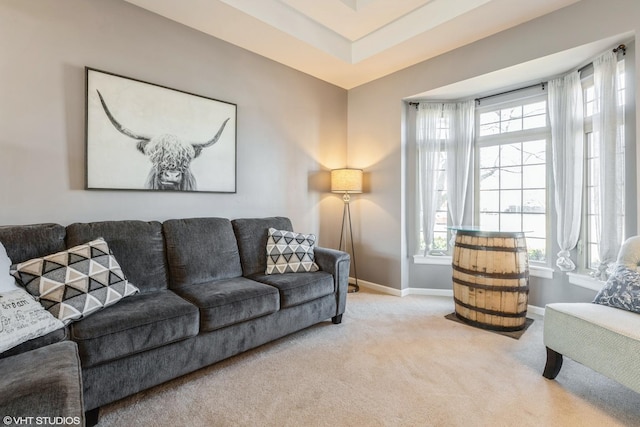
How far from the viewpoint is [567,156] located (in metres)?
2.71

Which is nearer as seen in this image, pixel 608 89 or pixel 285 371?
pixel 285 371

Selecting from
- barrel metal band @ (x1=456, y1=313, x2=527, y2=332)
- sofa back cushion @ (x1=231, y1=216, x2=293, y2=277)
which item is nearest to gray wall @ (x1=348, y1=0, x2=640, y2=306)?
barrel metal band @ (x1=456, y1=313, x2=527, y2=332)

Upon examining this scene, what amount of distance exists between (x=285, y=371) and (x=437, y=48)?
328 centimetres

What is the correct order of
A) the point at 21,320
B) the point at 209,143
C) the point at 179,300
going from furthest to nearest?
1. the point at 209,143
2. the point at 179,300
3. the point at 21,320

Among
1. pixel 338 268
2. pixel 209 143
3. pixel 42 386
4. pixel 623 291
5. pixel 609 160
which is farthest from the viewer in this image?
pixel 209 143

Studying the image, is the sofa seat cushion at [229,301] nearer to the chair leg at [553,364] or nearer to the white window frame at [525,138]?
the chair leg at [553,364]

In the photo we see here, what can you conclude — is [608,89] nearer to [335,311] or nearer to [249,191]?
[335,311]

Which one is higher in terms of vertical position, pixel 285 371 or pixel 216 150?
pixel 216 150

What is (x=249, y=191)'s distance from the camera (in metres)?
3.15

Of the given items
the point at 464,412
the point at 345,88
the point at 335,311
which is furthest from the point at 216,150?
the point at 464,412

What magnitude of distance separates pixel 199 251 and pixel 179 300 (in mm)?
549

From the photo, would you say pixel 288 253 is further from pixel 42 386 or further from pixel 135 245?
pixel 42 386

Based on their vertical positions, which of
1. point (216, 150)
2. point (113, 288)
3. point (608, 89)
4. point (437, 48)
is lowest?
point (113, 288)

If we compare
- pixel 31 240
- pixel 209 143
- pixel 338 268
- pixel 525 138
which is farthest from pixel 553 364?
pixel 31 240
